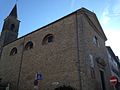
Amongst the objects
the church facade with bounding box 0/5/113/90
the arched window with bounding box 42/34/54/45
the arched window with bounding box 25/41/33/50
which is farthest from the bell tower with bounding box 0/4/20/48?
the arched window with bounding box 42/34/54/45

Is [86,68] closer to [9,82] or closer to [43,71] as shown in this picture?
[43,71]

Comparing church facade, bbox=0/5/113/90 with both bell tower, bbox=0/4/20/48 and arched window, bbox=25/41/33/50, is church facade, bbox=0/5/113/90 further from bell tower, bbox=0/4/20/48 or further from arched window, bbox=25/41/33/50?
bell tower, bbox=0/4/20/48

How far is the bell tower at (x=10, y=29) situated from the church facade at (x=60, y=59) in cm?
475

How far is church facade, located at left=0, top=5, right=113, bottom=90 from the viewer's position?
10820mm

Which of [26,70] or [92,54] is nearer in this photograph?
[92,54]

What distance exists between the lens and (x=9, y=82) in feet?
50.3

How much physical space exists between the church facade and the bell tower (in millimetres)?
4747

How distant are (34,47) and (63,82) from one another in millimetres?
5434

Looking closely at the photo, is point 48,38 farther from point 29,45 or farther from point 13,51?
point 13,51

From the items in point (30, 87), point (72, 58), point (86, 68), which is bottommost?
point (30, 87)

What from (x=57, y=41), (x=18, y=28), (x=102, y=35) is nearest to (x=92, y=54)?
(x=57, y=41)

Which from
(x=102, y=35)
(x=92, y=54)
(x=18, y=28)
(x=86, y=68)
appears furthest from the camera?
(x=18, y=28)

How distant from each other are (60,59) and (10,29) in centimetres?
1355

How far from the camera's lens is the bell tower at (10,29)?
21.4 meters
